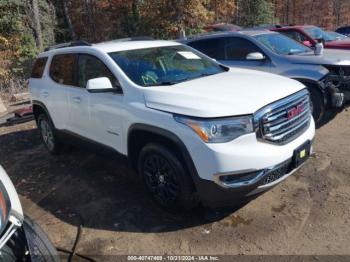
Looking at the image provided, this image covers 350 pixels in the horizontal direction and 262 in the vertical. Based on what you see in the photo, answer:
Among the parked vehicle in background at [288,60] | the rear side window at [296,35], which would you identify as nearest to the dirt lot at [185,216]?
the parked vehicle in background at [288,60]

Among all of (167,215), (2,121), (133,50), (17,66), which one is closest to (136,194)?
(167,215)

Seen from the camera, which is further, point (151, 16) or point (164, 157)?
point (151, 16)

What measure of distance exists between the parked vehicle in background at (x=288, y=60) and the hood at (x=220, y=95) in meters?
2.25

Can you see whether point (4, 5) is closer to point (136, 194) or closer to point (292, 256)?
point (136, 194)

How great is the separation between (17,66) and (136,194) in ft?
61.7

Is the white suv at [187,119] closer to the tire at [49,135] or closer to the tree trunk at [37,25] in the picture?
the tire at [49,135]

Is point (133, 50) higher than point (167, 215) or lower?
higher

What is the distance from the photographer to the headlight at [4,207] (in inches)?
87.9

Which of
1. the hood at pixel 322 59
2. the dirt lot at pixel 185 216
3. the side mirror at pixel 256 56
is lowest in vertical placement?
the dirt lot at pixel 185 216

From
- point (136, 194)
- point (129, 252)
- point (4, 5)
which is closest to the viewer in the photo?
point (129, 252)

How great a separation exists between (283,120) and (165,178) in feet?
4.28

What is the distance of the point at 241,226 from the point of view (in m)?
3.81

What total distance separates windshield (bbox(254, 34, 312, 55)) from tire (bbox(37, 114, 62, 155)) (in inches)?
160

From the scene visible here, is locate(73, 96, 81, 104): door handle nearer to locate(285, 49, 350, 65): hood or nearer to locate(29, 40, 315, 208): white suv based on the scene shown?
locate(29, 40, 315, 208): white suv
